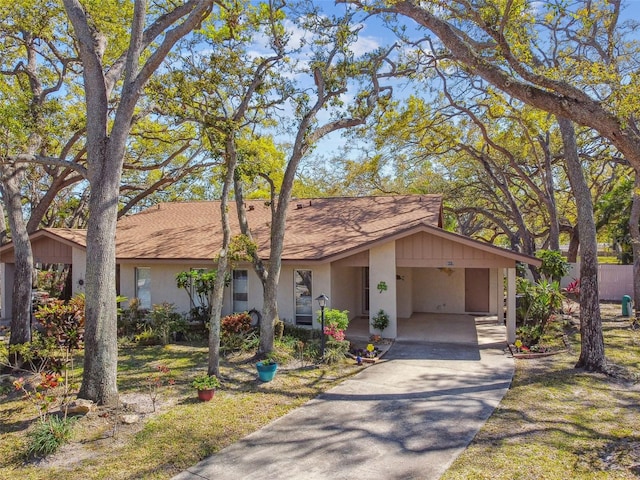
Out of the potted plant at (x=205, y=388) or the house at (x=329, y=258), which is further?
the house at (x=329, y=258)

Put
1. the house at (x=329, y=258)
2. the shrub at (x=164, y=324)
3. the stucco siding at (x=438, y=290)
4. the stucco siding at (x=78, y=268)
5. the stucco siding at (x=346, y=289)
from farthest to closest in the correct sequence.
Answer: the stucco siding at (x=438, y=290) → the stucco siding at (x=78, y=268) → the stucco siding at (x=346, y=289) → the shrub at (x=164, y=324) → the house at (x=329, y=258)

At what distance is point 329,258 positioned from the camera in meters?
12.9

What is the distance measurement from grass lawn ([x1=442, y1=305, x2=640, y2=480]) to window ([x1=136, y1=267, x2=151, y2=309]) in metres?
11.6

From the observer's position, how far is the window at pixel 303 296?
1391 centimetres

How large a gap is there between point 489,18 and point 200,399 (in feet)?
25.9

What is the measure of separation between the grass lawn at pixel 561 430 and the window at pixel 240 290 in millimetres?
8152

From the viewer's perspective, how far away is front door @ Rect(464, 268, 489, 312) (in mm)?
17516

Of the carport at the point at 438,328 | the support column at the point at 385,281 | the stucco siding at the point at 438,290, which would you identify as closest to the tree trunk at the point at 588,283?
the carport at the point at 438,328

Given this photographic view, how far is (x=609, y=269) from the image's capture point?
2150cm

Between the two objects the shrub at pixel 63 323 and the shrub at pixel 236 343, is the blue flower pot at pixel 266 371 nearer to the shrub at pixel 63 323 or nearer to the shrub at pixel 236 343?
the shrub at pixel 236 343

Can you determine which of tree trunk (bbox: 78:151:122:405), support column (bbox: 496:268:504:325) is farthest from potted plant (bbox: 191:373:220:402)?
support column (bbox: 496:268:504:325)

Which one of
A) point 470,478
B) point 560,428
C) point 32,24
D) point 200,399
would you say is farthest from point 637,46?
point 32,24

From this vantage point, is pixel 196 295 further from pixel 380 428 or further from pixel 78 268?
pixel 380 428

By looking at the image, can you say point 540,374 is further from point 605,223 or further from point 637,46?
point 605,223
